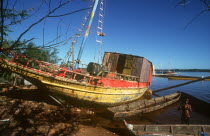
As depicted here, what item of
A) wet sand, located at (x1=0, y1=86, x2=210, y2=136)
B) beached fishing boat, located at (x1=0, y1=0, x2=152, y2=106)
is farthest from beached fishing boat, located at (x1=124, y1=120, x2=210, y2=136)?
beached fishing boat, located at (x1=0, y1=0, x2=152, y2=106)

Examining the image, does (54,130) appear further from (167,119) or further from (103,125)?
(167,119)

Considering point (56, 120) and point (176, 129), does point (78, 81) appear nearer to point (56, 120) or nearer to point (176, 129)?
point (56, 120)

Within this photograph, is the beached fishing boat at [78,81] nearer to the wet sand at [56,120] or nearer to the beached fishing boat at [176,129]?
the wet sand at [56,120]

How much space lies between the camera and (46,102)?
10.1m

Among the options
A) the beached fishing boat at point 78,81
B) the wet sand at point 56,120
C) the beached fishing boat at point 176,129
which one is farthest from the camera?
the beached fishing boat at point 78,81

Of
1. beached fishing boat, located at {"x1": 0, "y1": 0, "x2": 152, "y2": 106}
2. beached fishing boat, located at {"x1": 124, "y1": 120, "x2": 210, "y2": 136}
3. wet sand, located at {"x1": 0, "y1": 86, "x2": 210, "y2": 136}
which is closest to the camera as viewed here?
wet sand, located at {"x1": 0, "y1": 86, "x2": 210, "y2": 136}

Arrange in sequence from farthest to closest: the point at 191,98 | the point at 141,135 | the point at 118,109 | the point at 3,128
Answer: the point at 191,98 → the point at 118,109 → the point at 141,135 → the point at 3,128

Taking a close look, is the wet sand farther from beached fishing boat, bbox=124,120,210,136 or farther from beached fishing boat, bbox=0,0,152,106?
beached fishing boat, bbox=124,120,210,136

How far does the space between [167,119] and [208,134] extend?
4.49 meters

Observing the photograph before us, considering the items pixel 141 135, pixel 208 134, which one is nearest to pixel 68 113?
pixel 141 135

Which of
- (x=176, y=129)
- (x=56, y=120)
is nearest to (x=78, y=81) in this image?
(x=56, y=120)

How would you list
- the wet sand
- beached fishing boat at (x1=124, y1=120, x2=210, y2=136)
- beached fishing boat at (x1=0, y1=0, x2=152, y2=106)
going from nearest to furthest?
1. the wet sand
2. beached fishing boat at (x1=124, y1=120, x2=210, y2=136)
3. beached fishing boat at (x1=0, y1=0, x2=152, y2=106)

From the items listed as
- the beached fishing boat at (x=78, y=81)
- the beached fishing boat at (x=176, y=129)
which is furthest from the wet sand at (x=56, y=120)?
the beached fishing boat at (x=176, y=129)

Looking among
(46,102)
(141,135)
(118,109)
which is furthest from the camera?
(46,102)
